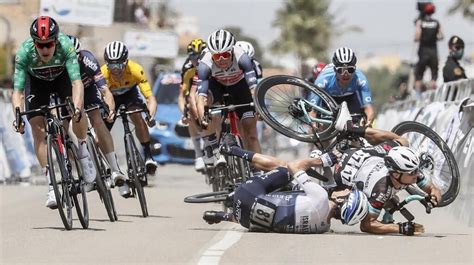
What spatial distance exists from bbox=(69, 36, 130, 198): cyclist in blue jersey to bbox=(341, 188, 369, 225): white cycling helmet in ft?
11.4

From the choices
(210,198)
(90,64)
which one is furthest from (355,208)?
(90,64)

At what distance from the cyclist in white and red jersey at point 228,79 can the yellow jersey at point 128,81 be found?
1.00 m

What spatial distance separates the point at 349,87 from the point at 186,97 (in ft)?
13.1

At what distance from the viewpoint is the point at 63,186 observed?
40.6 feet

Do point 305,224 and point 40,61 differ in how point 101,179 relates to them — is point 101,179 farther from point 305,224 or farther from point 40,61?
point 305,224

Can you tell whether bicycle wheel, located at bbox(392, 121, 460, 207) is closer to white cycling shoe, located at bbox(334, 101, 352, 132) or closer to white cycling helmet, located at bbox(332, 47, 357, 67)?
white cycling shoe, located at bbox(334, 101, 352, 132)

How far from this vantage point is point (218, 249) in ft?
35.3

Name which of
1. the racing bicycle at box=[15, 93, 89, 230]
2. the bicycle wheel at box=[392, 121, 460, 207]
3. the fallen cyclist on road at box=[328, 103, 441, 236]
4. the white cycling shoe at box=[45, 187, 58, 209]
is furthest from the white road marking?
the bicycle wheel at box=[392, 121, 460, 207]

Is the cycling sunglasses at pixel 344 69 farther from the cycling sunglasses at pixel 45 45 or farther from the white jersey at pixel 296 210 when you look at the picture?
the cycling sunglasses at pixel 45 45

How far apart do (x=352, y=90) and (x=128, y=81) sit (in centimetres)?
281

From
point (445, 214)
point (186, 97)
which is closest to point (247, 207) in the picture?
point (445, 214)

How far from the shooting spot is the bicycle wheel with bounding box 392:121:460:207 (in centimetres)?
1347

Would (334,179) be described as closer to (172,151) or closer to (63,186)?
(63,186)

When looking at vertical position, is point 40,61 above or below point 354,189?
above
